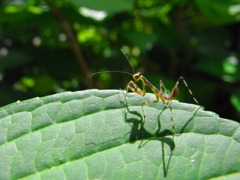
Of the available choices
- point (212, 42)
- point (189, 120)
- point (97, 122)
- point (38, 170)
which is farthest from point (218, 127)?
point (212, 42)

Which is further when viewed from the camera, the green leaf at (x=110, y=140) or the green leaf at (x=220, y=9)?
the green leaf at (x=220, y=9)

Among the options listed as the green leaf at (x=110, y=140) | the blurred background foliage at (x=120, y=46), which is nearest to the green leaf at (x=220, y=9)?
the blurred background foliage at (x=120, y=46)

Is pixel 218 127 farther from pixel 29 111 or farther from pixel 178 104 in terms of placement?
pixel 29 111

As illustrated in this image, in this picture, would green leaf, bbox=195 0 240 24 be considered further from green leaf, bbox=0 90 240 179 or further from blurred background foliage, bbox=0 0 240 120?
green leaf, bbox=0 90 240 179

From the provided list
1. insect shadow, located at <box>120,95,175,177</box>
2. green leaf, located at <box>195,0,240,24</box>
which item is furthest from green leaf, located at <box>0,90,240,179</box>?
green leaf, located at <box>195,0,240,24</box>

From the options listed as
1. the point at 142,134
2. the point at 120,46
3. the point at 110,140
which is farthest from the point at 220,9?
the point at 110,140

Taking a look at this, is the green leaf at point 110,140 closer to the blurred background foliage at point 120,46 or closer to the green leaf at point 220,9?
the blurred background foliage at point 120,46

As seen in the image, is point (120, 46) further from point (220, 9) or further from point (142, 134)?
point (142, 134)
